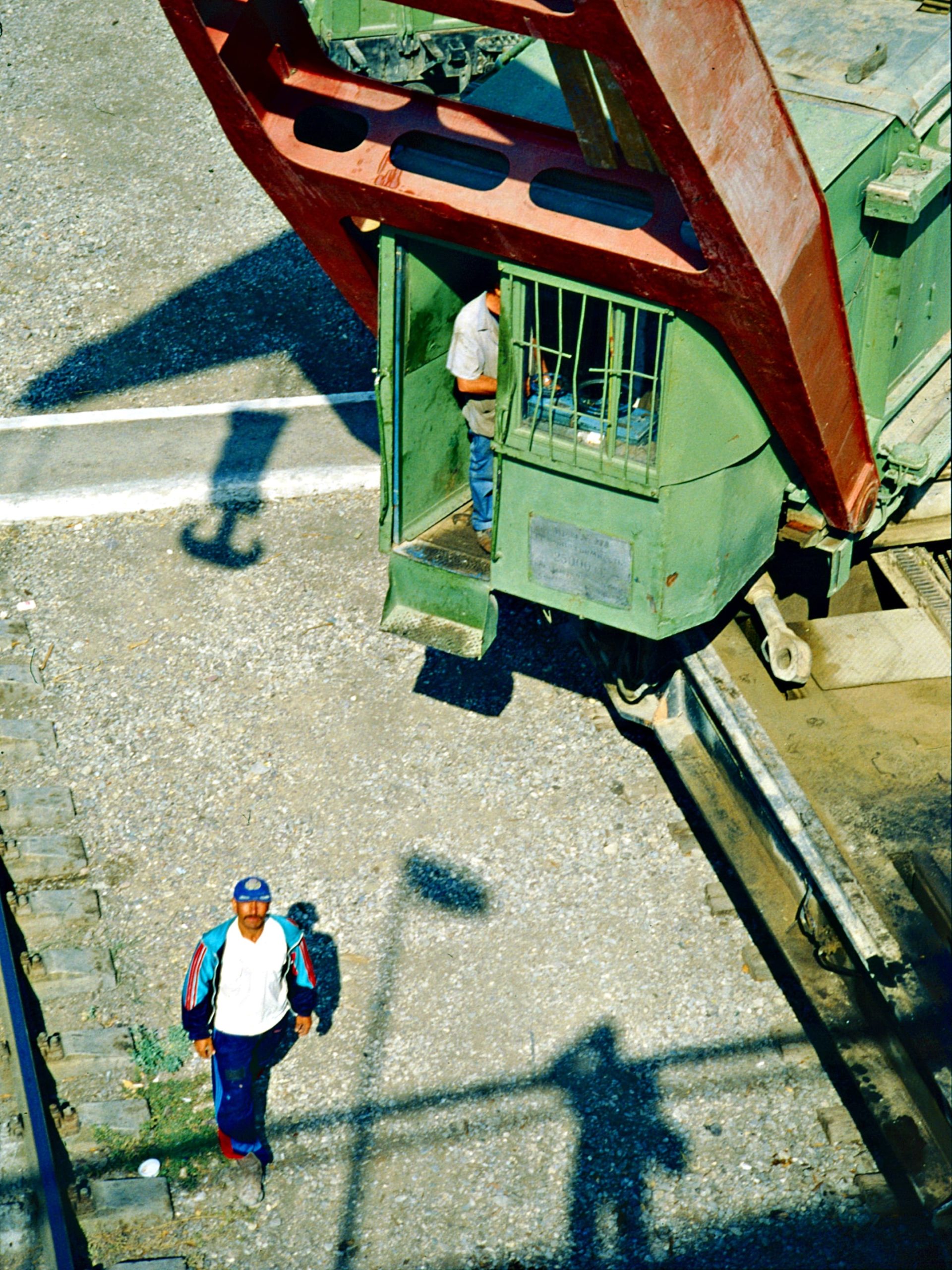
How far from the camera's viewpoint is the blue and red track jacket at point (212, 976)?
17.8 ft

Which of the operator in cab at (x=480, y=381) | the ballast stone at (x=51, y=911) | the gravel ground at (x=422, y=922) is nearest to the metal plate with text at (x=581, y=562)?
the operator in cab at (x=480, y=381)

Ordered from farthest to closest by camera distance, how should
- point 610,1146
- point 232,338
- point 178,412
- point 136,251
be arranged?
1. point 136,251
2. point 232,338
3. point 178,412
4. point 610,1146

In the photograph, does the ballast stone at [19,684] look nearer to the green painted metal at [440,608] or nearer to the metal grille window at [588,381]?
the green painted metal at [440,608]

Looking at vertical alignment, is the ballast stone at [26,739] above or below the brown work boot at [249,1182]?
below

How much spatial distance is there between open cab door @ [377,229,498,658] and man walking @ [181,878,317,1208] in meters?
1.62

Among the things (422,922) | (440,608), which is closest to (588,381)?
(440,608)

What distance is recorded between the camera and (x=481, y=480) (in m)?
6.77

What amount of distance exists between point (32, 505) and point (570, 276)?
4.81m

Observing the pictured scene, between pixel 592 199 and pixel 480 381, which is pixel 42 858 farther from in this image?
pixel 592 199

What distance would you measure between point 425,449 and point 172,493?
2.92 m

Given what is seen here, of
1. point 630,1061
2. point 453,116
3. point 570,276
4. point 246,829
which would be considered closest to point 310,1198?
point 630,1061

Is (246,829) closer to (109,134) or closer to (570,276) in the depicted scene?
(570,276)

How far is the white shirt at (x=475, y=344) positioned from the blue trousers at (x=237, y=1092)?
9.15ft

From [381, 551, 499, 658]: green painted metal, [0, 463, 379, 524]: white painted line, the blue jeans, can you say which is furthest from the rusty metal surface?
[0, 463, 379, 524]: white painted line
